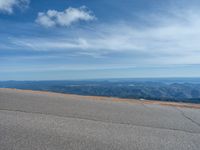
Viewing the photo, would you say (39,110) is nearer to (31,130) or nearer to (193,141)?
(31,130)

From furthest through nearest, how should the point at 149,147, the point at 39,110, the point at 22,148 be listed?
the point at 39,110 → the point at 149,147 → the point at 22,148

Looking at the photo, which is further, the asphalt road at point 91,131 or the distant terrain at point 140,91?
the distant terrain at point 140,91

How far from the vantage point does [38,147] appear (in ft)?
13.5

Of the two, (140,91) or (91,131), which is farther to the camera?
(140,91)

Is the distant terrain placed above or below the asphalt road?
below

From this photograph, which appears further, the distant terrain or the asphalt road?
the distant terrain

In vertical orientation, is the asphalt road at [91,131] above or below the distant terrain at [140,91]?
above

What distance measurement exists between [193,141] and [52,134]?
329 cm

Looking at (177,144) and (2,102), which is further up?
(2,102)

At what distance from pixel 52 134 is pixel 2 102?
4851mm

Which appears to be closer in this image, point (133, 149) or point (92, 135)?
point (133, 149)

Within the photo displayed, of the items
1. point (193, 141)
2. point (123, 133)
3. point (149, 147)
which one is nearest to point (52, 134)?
point (123, 133)

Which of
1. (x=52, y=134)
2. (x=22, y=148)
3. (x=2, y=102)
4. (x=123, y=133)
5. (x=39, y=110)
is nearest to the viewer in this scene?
(x=22, y=148)

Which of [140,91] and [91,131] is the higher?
[91,131]
